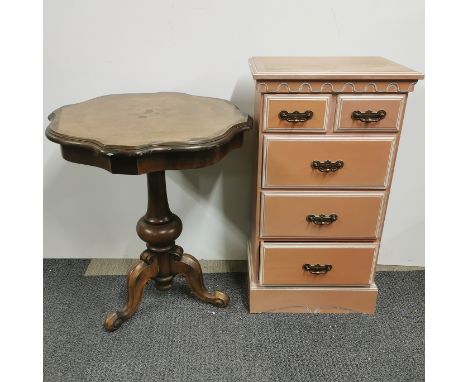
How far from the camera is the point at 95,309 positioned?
182 centimetres

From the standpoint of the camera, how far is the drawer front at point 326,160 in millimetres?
1474

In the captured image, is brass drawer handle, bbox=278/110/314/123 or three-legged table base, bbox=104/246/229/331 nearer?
brass drawer handle, bbox=278/110/314/123

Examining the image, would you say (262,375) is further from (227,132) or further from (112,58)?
(112,58)

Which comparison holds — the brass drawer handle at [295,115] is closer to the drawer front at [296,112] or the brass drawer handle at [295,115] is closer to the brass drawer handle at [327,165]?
the drawer front at [296,112]

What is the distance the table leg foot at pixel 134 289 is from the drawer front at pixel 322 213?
52cm

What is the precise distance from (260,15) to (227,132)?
2.33 ft

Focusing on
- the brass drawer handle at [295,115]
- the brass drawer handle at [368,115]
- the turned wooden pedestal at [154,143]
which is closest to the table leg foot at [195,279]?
the turned wooden pedestal at [154,143]

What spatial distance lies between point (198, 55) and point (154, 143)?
748 mm

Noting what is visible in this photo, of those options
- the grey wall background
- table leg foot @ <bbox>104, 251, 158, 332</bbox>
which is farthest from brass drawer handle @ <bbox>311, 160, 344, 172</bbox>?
table leg foot @ <bbox>104, 251, 158, 332</bbox>

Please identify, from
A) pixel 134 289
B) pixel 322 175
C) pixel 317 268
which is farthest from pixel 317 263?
pixel 134 289

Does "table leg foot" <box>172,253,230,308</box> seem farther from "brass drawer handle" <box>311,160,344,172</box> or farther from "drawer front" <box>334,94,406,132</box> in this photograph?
"drawer front" <box>334,94,406,132</box>

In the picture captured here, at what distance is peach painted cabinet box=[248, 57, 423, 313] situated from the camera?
140 cm

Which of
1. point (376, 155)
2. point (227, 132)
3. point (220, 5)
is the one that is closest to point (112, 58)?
point (220, 5)

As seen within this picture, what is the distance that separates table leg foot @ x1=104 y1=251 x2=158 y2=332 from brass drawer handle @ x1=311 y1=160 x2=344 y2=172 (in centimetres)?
80
